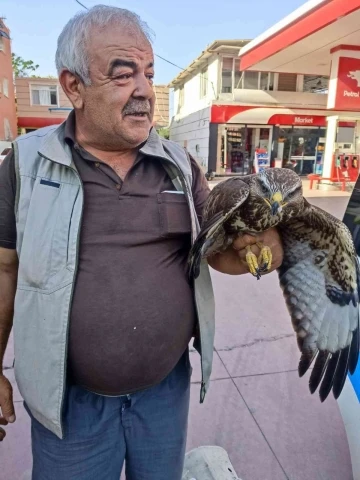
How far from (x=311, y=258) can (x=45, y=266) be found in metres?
1.25

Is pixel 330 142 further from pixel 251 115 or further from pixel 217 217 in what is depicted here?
pixel 217 217

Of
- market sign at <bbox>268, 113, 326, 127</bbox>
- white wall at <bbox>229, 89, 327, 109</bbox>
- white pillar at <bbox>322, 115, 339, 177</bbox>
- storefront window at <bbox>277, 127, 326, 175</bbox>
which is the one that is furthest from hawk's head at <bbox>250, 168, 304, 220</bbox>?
storefront window at <bbox>277, 127, 326, 175</bbox>

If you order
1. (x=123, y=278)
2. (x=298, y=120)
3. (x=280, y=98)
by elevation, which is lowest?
(x=123, y=278)

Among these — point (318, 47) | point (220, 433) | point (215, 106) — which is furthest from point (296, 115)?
point (220, 433)

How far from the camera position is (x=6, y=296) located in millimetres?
1396

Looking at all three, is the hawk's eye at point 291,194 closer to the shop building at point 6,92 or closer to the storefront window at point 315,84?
the shop building at point 6,92

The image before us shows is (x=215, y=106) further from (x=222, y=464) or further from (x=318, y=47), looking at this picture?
(x=222, y=464)

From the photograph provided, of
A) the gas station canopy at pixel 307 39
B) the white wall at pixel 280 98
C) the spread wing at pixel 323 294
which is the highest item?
the gas station canopy at pixel 307 39

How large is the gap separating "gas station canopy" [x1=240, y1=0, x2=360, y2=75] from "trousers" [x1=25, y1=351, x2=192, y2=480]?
9601 mm

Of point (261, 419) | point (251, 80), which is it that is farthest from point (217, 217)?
point (251, 80)

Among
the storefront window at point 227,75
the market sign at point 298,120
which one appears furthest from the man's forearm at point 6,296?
the market sign at point 298,120

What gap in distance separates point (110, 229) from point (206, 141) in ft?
61.3

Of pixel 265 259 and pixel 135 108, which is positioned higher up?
pixel 135 108

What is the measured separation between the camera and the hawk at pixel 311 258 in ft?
5.43
